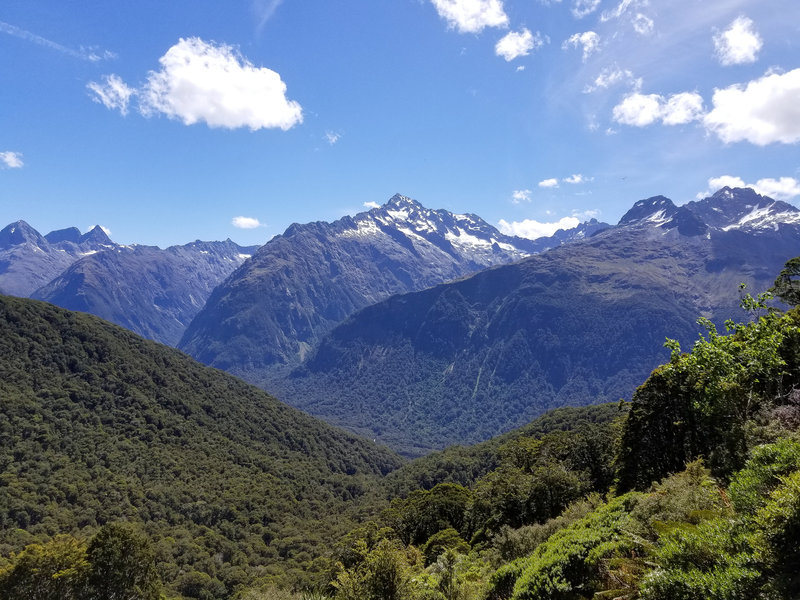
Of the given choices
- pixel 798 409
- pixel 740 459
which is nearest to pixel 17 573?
pixel 740 459

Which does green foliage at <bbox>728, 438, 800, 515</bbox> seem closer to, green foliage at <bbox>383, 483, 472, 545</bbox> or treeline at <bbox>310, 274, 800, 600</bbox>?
treeline at <bbox>310, 274, 800, 600</bbox>

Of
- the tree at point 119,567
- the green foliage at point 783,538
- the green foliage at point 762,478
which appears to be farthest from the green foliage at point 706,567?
the tree at point 119,567

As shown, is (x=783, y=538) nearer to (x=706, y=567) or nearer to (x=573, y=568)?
(x=706, y=567)

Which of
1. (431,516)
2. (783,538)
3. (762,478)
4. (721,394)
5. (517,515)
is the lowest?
(431,516)

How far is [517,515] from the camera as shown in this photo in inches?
2520

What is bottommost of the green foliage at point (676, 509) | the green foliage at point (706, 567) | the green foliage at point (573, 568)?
the green foliage at point (573, 568)

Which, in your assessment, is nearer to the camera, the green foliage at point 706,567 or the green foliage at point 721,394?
the green foliage at point 706,567

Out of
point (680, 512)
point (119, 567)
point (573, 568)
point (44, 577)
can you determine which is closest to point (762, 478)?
point (680, 512)

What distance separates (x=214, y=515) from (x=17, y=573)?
10735 centimetres

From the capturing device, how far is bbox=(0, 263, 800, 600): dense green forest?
14.9 metres

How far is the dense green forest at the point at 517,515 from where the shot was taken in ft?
49.0

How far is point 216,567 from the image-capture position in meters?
119

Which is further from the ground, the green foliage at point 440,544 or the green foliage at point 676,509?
the green foliage at point 676,509

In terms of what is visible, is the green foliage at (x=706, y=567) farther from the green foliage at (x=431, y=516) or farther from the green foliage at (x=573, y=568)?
the green foliage at (x=431, y=516)
